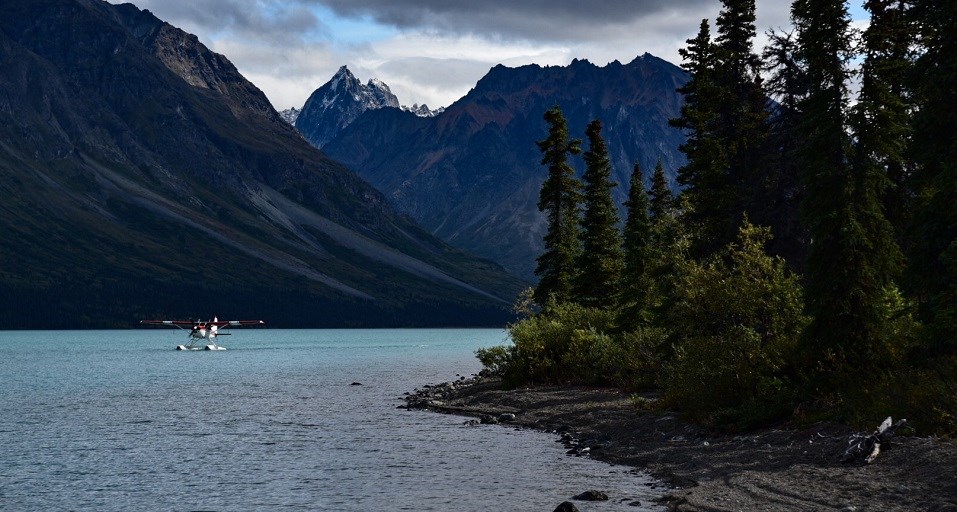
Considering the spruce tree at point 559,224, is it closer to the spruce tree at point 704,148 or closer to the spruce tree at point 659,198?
the spruce tree at point 659,198

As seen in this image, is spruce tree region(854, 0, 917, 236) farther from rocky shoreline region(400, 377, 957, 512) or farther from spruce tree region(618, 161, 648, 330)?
spruce tree region(618, 161, 648, 330)

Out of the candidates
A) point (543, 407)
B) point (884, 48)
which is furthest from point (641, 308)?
point (884, 48)

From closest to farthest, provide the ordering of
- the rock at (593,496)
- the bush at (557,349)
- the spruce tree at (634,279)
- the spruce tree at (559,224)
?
the rock at (593,496) → the bush at (557,349) → the spruce tree at (634,279) → the spruce tree at (559,224)

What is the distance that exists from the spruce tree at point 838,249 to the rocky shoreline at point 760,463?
2967 mm

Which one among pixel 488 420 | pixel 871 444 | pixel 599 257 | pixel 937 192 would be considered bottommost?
pixel 488 420

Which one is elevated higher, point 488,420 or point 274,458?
point 488,420

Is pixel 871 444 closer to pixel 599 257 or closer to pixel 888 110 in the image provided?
pixel 888 110

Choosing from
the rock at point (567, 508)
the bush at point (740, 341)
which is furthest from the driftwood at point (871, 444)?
the rock at point (567, 508)

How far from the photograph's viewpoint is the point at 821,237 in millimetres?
31953

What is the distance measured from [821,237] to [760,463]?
27.8 feet

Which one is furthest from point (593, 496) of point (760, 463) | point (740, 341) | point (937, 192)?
point (937, 192)

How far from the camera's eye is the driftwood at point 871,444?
25.7 meters

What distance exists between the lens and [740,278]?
37219 millimetres

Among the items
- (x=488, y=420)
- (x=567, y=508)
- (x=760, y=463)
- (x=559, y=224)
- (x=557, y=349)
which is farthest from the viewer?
(x=559, y=224)
